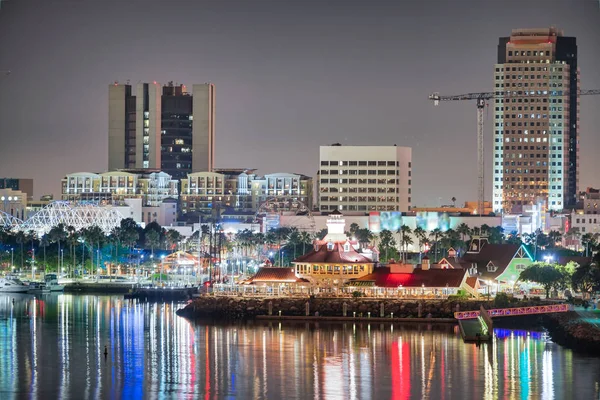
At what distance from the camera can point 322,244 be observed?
368ft

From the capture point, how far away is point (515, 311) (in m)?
98.2

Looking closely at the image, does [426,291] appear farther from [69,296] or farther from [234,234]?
[234,234]

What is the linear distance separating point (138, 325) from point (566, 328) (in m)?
29.3

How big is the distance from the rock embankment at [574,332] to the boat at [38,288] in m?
58.4

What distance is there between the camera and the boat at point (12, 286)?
140500 millimetres

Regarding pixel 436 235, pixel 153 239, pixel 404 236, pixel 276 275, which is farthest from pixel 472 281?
pixel 153 239

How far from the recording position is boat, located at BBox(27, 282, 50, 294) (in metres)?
139

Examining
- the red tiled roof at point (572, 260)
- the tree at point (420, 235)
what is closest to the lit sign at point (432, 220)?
the tree at point (420, 235)

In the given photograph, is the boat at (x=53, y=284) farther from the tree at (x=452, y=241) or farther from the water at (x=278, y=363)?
the tree at (x=452, y=241)

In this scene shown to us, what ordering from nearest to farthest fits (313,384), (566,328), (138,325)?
(313,384)
(566,328)
(138,325)

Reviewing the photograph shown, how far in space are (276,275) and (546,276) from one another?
64.6ft

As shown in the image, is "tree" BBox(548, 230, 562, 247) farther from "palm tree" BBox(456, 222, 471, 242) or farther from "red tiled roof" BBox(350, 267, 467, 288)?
"red tiled roof" BBox(350, 267, 467, 288)

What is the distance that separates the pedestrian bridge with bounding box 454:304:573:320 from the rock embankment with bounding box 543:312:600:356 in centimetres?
121

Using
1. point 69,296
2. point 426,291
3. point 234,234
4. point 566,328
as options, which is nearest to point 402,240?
point 234,234
